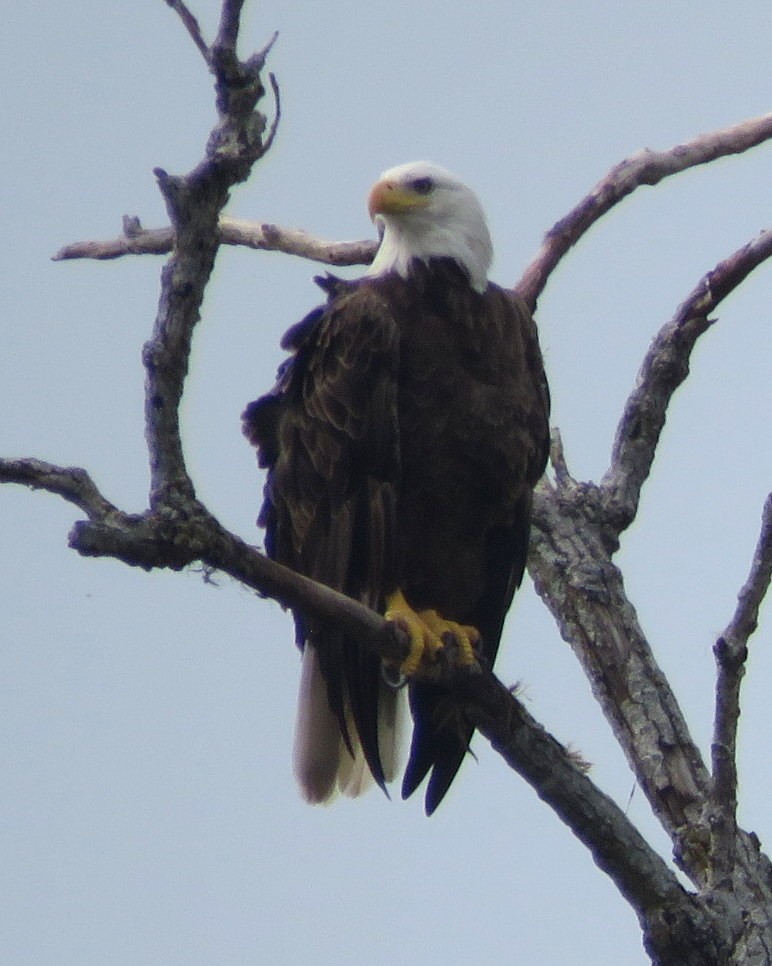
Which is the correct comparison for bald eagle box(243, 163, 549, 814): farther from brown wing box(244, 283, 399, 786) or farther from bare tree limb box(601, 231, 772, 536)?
bare tree limb box(601, 231, 772, 536)

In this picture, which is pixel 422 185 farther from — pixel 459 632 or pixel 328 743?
pixel 328 743

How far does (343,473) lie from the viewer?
4.52m

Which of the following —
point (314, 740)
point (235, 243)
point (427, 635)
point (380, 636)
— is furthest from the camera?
point (235, 243)

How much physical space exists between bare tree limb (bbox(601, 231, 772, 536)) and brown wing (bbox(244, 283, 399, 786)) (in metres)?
0.94

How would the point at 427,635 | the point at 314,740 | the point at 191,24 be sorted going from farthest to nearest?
the point at 314,740 < the point at 427,635 < the point at 191,24

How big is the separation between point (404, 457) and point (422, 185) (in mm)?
1144

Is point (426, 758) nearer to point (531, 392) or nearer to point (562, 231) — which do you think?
point (531, 392)

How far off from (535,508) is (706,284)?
3.11 ft

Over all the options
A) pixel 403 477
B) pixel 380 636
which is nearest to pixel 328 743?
pixel 403 477

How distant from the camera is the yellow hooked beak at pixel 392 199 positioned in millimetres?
5145

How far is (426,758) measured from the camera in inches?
187

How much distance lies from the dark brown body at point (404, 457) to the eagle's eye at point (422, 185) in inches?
16.8

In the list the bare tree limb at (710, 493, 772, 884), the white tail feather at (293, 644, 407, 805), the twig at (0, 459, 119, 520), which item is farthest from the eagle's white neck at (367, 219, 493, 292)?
the twig at (0, 459, 119, 520)

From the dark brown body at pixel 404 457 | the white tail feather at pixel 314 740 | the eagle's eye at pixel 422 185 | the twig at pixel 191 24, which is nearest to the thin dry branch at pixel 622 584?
the dark brown body at pixel 404 457
